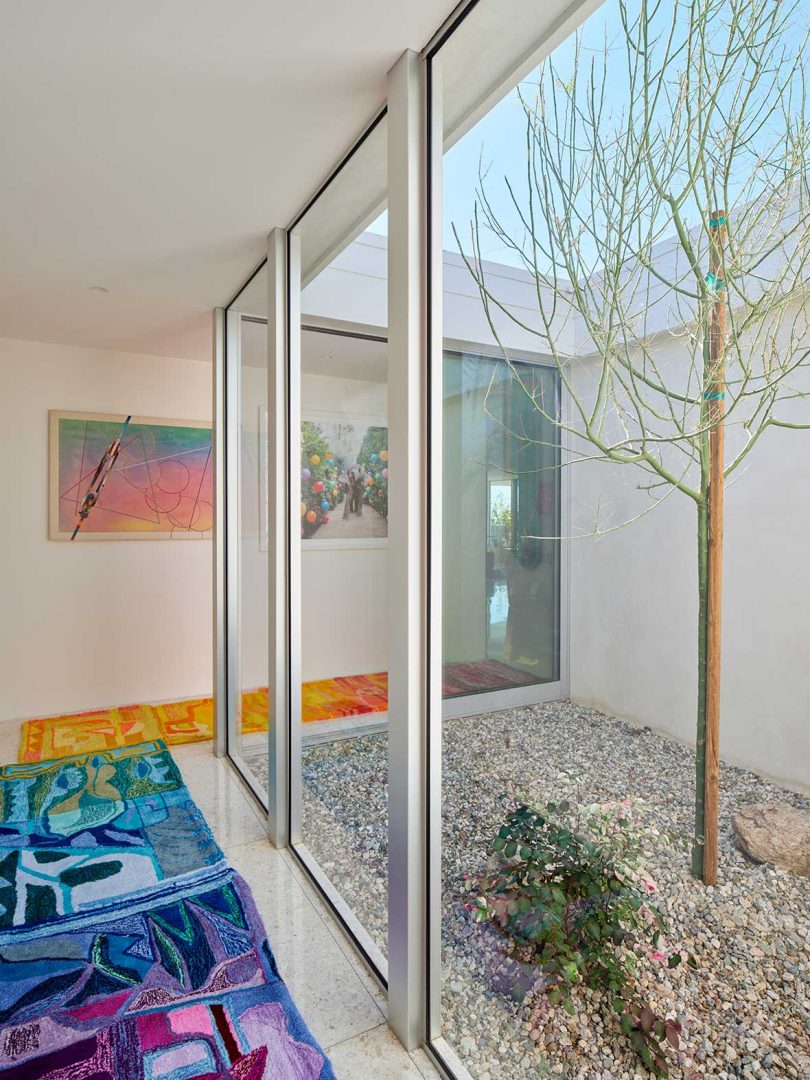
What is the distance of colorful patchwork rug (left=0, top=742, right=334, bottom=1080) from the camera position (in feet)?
5.14

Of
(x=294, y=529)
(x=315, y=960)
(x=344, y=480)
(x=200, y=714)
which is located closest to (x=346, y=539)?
(x=344, y=480)

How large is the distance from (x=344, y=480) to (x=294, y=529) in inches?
13.3

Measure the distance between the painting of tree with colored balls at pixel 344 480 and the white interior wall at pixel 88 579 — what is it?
97.7 inches

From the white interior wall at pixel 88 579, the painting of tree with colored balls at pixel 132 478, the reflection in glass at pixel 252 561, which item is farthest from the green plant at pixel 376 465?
the white interior wall at pixel 88 579

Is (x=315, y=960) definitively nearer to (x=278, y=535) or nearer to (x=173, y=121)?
(x=278, y=535)

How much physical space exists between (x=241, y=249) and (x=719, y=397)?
7.90 ft

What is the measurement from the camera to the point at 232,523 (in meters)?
3.45

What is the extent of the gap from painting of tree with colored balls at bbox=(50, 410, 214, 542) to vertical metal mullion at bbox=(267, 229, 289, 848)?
1.73 metres

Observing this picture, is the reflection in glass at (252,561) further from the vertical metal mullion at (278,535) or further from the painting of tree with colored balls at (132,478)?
the painting of tree with colored balls at (132,478)

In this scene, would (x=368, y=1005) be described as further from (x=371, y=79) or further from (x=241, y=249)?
(x=241, y=249)

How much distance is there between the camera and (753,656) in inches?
32.5

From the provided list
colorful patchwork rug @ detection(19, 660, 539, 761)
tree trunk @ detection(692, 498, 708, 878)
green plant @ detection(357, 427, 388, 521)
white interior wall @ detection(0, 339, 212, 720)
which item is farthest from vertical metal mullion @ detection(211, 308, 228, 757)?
tree trunk @ detection(692, 498, 708, 878)

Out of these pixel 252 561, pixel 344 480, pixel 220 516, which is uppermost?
pixel 344 480

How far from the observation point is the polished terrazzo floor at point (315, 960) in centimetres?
156
